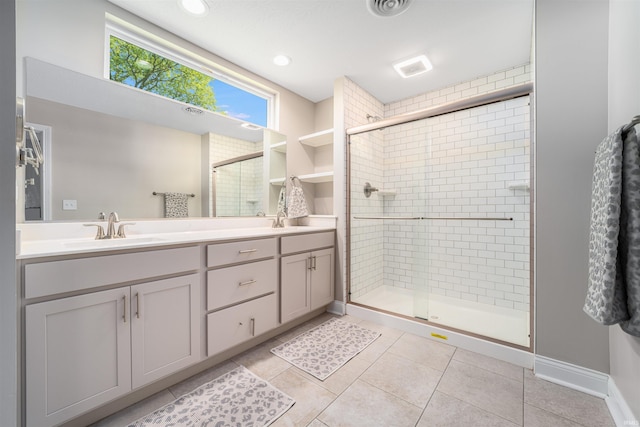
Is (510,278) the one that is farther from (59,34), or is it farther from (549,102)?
(59,34)

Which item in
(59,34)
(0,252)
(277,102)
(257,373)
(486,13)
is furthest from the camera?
(277,102)

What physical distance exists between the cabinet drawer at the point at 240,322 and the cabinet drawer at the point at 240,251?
0.32 meters

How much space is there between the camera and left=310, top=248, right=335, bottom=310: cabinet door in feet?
7.97

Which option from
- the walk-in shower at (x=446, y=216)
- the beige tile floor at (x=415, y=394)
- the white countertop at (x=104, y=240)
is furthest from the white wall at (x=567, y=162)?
the white countertop at (x=104, y=240)

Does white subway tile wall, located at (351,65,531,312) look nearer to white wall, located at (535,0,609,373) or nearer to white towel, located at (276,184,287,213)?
white wall, located at (535,0,609,373)

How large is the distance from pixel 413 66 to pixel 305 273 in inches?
88.6

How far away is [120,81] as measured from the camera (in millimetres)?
1856

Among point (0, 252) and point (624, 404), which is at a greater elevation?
point (0, 252)

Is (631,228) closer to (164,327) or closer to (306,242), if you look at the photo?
(306,242)

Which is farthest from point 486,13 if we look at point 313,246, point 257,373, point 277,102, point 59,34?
point 257,373

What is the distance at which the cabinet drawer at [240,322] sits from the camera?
1.65 meters

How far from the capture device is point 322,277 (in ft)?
8.34

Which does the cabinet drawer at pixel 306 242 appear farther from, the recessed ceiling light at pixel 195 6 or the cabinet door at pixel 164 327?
the recessed ceiling light at pixel 195 6

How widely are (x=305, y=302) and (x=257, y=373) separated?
0.74 meters
